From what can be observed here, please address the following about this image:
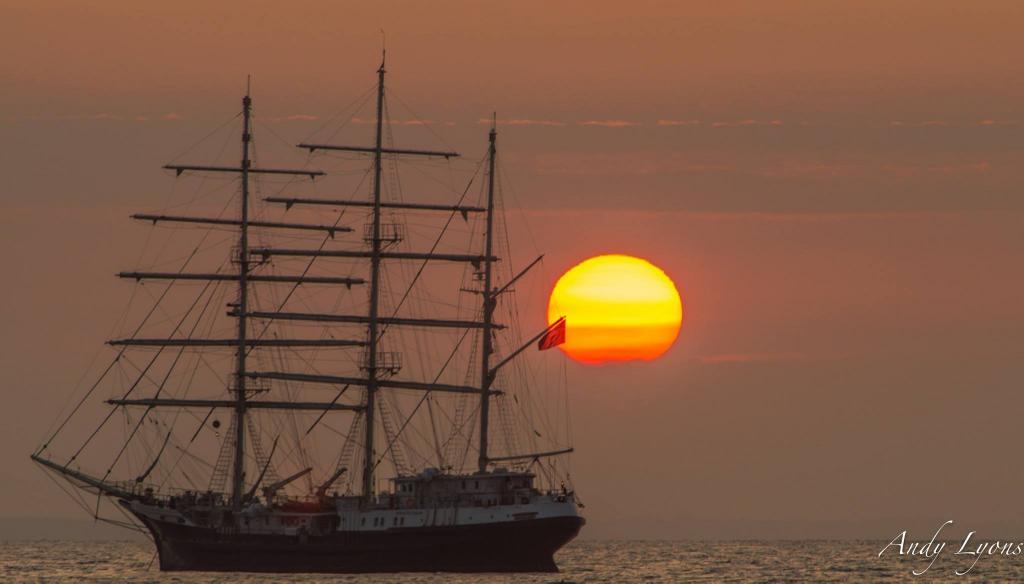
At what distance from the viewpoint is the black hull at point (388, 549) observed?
146250mm

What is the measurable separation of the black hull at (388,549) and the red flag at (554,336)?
12.7m

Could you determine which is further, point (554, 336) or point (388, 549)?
point (554, 336)

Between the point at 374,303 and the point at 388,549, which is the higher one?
the point at 374,303

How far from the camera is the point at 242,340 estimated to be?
163m

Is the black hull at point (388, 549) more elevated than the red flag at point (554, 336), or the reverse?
the red flag at point (554, 336)

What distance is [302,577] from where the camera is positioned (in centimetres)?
14938

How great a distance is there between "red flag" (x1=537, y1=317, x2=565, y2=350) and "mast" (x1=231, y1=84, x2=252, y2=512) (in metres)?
24.1

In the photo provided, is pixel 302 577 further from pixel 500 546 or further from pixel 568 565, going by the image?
pixel 568 565

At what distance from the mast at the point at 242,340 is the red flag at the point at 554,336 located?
78.9ft

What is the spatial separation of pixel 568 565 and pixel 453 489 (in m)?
45.9

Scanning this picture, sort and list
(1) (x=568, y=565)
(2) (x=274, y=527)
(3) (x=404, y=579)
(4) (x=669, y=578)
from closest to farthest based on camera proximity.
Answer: (3) (x=404, y=579) → (2) (x=274, y=527) → (4) (x=669, y=578) → (1) (x=568, y=565)

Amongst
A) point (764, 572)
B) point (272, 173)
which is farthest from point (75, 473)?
point (764, 572)

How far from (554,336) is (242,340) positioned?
2518 centimetres

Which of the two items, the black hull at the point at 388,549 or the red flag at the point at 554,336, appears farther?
the red flag at the point at 554,336
